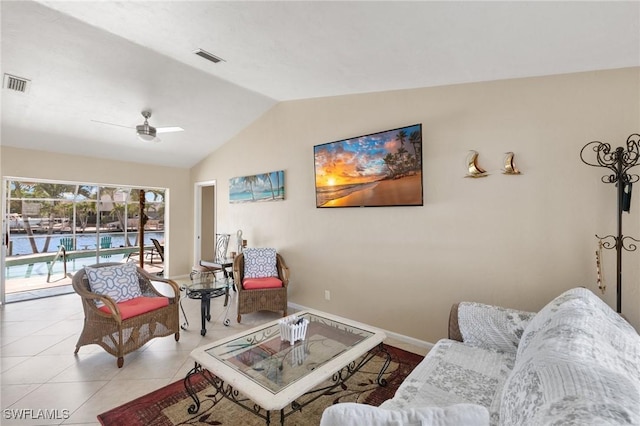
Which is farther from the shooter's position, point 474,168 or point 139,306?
point 139,306

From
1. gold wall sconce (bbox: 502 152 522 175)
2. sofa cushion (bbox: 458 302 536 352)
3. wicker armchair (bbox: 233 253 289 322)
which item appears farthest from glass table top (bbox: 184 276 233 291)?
gold wall sconce (bbox: 502 152 522 175)

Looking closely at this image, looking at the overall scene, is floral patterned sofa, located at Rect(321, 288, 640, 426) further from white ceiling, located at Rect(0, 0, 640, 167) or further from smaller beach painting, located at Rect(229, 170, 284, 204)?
smaller beach painting, located at Rect(229, 170, 284, 204)

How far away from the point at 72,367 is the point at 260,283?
6.65 ft

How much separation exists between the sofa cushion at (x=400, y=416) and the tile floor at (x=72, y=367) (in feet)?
6.95

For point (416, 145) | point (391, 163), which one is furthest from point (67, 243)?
point (416, 145)

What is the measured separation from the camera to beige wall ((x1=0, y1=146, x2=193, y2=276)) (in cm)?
457

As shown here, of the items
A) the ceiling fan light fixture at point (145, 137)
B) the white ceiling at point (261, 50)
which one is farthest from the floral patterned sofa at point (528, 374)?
the ceiling fan light fixture at point (145, 137)

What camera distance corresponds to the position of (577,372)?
949 millimetres

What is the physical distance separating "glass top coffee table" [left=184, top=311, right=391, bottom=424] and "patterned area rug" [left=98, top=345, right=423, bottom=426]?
75mm

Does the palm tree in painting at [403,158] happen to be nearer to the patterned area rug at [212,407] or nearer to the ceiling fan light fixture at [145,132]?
the patterned area rug at [212,407]

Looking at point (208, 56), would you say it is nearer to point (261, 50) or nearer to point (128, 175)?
point (261, 50)

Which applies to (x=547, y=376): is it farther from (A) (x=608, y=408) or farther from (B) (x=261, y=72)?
(B) (x=261, y=72)

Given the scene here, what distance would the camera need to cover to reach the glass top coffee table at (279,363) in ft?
5.33

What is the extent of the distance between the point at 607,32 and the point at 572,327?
1858mm
